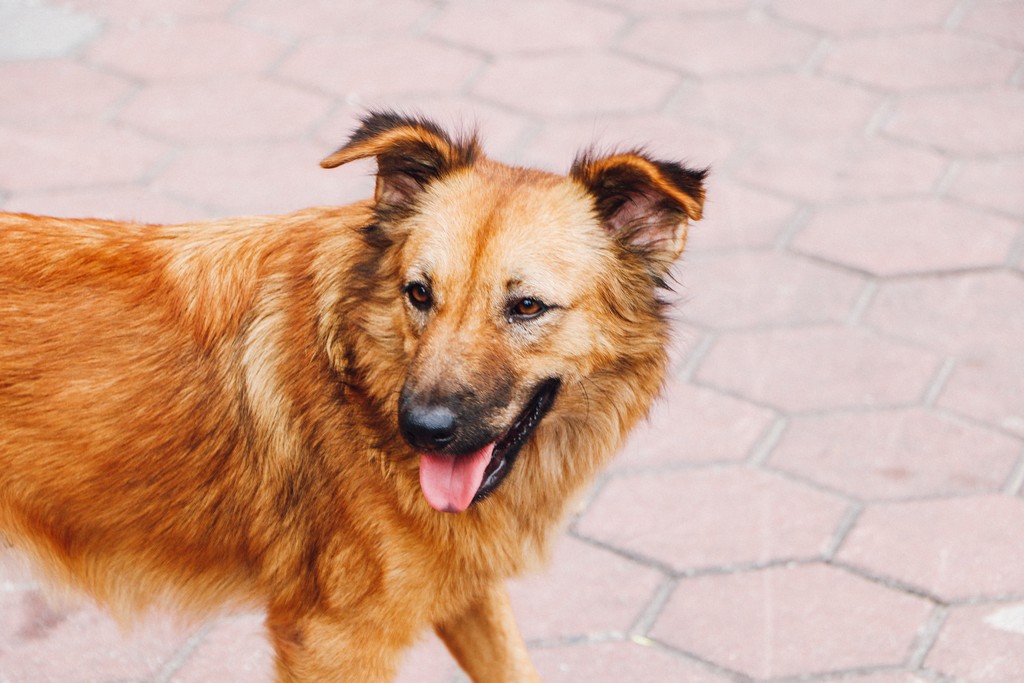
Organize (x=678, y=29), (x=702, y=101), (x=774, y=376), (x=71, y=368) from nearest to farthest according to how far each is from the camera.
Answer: (x=71, y=368) < (x=774, y=376) < (x=702, y=101) < (x=678, y=29)

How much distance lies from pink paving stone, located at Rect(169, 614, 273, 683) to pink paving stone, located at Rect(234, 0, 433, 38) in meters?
3.67

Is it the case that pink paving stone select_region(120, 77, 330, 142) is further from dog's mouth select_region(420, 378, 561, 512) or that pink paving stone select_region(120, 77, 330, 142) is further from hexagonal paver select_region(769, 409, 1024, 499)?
dog's mouth select_region(420, 378, 561, 512)

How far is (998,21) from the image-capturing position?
7211mm

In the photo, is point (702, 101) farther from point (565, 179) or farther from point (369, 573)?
point (369, 573)

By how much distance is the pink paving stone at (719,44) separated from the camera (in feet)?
22.4

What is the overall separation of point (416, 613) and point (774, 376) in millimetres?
2142

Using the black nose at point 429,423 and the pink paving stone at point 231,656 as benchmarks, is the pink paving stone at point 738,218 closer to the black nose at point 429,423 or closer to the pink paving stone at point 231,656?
the pink paving stone at point 231,656

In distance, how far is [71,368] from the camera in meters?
3.35

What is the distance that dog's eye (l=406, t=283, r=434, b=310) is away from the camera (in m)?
3.21

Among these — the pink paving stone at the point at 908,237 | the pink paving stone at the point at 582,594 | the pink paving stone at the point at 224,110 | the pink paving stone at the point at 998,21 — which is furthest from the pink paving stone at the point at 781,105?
the pink paving stone at the point at 582,594

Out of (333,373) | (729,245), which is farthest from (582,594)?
(729,245)

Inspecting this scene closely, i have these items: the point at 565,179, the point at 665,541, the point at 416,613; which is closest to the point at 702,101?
the point at 665,541

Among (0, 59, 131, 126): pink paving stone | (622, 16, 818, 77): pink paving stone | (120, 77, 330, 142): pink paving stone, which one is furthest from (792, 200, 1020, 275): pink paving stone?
(0, 59, 131, 126): pink paving stone

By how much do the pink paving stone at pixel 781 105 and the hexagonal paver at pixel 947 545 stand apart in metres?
2.37
